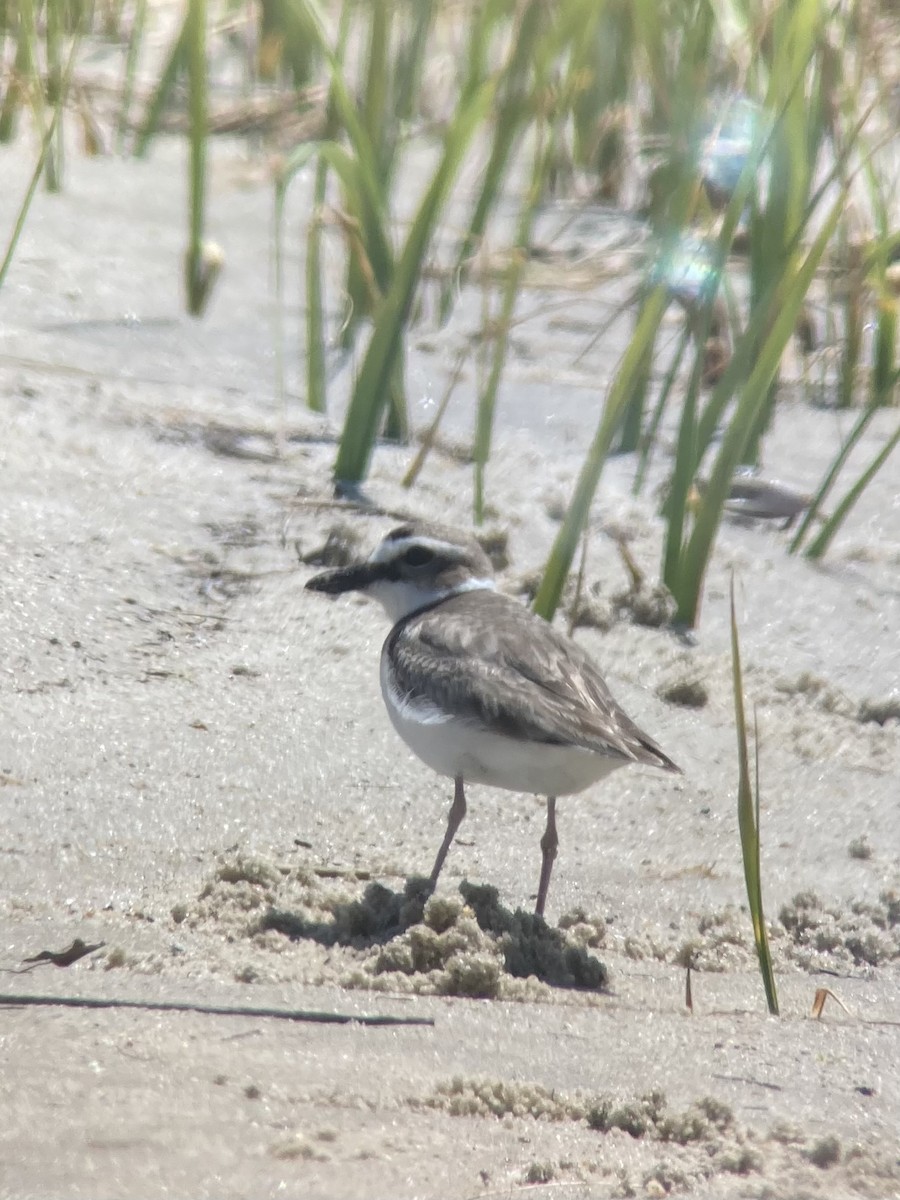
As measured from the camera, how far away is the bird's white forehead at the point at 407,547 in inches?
152

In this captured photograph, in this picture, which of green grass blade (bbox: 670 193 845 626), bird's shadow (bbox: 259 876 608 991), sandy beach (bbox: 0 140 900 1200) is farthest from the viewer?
green grass blade (bbox: 670 193 845 626)

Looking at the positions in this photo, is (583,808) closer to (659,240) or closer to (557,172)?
(659,240)

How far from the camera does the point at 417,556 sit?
12.7ft

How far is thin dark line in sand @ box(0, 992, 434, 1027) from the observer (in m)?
2.38

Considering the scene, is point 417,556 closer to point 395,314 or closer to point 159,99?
point 395,314

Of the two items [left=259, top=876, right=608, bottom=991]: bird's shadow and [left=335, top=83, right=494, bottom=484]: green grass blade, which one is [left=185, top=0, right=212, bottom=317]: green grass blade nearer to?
[left=335, top=83, right=494, bottom=484]: green grass blade

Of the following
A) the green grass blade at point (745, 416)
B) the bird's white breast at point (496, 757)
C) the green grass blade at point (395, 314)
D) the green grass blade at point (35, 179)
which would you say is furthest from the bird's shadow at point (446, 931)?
the green grass blade at point (35, 179)

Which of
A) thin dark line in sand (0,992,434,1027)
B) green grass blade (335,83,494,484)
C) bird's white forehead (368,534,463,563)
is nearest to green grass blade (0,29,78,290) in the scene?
green grass blade (335,83,494,484)

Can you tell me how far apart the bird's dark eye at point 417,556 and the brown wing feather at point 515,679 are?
0.25 meters

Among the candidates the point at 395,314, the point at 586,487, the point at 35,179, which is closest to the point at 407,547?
the point at 586,487

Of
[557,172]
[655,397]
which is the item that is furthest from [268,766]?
[557,172]

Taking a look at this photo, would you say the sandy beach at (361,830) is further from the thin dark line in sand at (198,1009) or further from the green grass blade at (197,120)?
the green grass blade at (197,120)

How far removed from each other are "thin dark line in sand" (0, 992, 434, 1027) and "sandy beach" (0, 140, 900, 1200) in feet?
0.07

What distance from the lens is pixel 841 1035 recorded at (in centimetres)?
267
